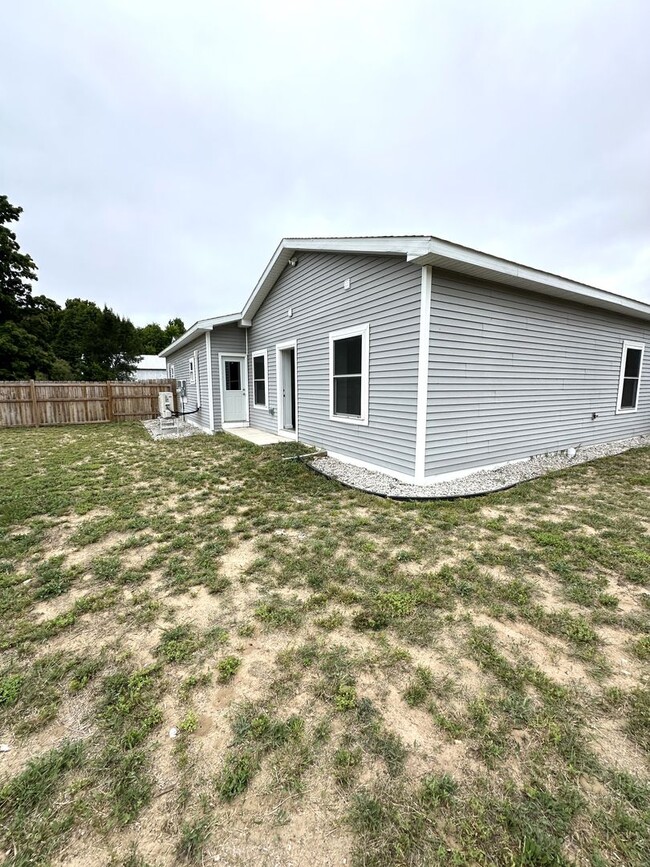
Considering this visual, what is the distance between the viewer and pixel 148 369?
32562mm

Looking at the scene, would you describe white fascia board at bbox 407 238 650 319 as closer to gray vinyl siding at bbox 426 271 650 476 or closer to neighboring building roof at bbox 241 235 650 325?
neighboring building roof at bbox 241 235 650 325

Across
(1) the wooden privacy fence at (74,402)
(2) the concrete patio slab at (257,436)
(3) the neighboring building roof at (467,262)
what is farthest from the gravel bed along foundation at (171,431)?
(3) the neighboring building roof at (467,262)

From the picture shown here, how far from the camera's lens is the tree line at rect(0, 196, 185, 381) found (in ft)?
55.7

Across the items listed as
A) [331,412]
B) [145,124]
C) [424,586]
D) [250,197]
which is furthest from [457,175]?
[424,586]

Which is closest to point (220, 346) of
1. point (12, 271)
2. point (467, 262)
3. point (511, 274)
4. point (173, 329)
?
point (467, 262)

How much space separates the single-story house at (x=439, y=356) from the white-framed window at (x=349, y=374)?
0.03 meters

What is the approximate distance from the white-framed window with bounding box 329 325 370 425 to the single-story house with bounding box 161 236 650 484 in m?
0.03

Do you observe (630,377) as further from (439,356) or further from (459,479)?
(439,356)

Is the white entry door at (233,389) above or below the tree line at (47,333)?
below

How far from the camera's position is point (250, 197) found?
14.5m

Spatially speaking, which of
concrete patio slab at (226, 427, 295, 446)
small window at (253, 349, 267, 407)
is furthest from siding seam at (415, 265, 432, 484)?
small window at (253, 349, 267, 407)

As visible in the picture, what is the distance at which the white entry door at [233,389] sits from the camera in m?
10.9

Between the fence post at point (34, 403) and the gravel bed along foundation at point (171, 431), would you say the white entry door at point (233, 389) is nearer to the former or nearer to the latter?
the gravel bed along foundation at point (171, 431)

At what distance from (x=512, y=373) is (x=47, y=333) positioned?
73.2 feet
